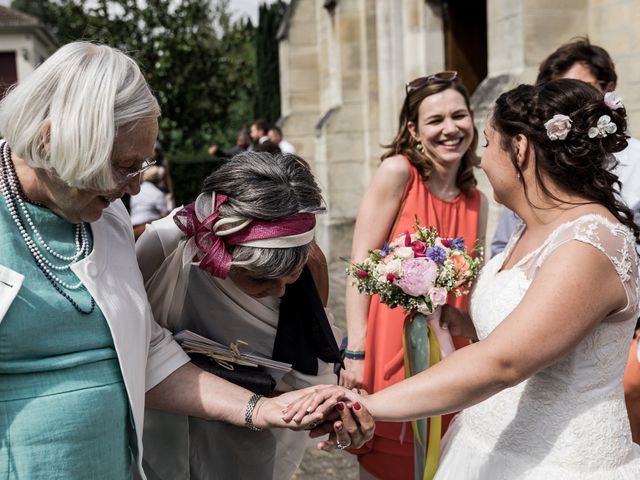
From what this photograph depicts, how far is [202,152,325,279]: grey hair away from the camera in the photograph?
2242 mm

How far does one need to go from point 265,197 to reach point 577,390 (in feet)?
3.57

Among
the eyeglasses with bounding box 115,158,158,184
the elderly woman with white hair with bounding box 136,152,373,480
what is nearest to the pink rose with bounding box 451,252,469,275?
the elderly woman with white hair with bounding box 136,152,373,480

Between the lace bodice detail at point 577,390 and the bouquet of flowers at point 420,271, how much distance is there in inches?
13.0

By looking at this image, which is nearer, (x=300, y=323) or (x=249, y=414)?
(x=249, y=414)

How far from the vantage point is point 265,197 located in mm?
2240

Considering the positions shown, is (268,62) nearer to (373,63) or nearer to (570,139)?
(373,63)

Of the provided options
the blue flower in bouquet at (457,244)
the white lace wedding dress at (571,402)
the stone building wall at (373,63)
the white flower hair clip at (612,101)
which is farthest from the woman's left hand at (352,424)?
the stone building wall at (373,63)

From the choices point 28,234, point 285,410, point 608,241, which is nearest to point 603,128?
point 608,241

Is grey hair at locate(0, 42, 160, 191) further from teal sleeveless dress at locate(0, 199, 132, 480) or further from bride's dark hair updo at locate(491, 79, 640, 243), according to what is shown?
bride's dark hair updo at locate(491, 79, 640, 243)

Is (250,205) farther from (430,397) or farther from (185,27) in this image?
(185,27)

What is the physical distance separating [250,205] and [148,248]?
417 mm

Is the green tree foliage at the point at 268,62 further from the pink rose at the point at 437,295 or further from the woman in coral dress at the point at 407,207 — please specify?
the pink rose at the point at 437,295

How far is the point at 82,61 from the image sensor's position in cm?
185

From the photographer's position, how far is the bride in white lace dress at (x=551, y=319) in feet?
7.02
